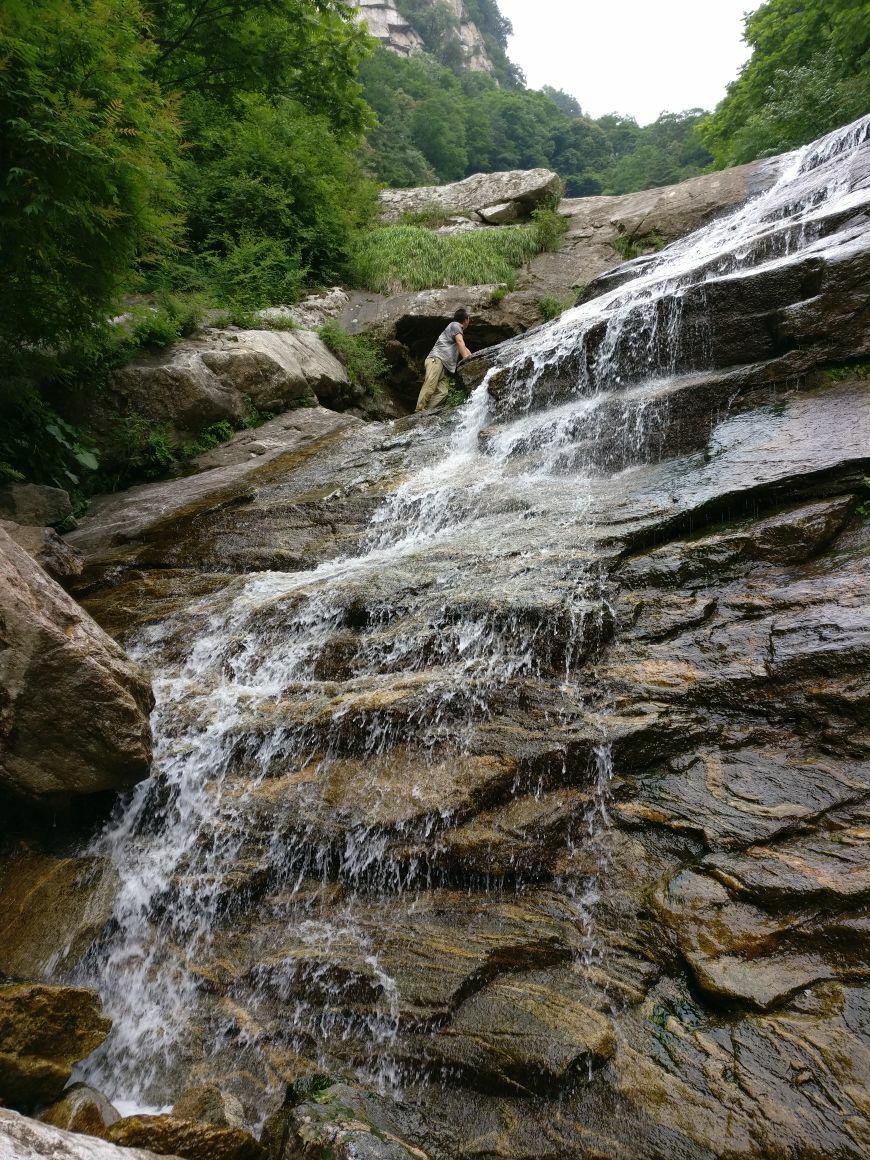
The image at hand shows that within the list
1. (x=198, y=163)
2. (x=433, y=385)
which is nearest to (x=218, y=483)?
(x=433, y=385)

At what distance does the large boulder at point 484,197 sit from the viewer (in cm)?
1919

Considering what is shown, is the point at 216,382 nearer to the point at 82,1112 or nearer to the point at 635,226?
the point at 82,1112

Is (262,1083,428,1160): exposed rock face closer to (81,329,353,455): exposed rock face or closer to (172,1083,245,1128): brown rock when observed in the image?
(172,1083,245,1128): brown rock

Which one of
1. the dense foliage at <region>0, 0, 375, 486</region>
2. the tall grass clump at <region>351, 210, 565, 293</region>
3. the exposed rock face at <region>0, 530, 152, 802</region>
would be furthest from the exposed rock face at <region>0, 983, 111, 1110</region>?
the tall grass clump at <region>351, 210, 565, 293</region>

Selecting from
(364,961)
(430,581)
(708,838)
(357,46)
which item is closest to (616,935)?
(708,838)

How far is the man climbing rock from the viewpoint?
1173 centimetres

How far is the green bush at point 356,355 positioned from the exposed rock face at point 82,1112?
11.7 m

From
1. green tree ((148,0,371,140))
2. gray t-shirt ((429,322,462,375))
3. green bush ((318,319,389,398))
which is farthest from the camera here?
green bush ((318,319,389,398))

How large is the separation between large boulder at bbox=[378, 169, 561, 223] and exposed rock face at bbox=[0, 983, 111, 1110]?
826 inches

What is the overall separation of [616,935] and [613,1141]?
818 millimetres

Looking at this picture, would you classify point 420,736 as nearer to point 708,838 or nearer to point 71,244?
point 708,838

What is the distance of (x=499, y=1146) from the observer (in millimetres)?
2516

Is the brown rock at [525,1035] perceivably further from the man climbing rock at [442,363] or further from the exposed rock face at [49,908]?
the man climbing rock at [442,363]

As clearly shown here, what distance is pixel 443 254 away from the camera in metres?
16.0
